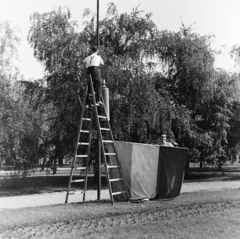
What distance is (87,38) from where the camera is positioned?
17.8 meters

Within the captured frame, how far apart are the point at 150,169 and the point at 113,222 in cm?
353

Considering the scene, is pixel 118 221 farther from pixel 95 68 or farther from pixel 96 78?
pixel 95 68

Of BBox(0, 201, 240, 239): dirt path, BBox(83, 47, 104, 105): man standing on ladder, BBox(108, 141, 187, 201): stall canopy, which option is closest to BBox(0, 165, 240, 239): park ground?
BBox(0, 201, 240, 239): dirt path

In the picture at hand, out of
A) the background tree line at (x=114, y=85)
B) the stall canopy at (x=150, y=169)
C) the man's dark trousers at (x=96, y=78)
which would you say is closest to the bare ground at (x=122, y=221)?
the stall canopy at (x=150, y=169)

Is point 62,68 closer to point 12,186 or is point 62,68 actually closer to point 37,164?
point 37,164

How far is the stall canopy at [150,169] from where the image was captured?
10.2 metres

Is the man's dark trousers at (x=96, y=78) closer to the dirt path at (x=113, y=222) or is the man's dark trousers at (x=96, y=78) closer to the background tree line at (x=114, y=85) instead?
the dirt path at (x=113, y=222)

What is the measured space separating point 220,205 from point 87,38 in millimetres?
11031

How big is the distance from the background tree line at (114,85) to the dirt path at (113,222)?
26.2ft

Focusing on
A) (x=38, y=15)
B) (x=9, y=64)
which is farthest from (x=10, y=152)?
(x=38, y=15)

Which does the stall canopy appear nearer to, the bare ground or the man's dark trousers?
the bare ground

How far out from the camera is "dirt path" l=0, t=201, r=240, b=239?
21.1 feet

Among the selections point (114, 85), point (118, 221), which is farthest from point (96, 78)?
point (114, 85)

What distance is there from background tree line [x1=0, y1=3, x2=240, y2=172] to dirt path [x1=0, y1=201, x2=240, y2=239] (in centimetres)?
800
